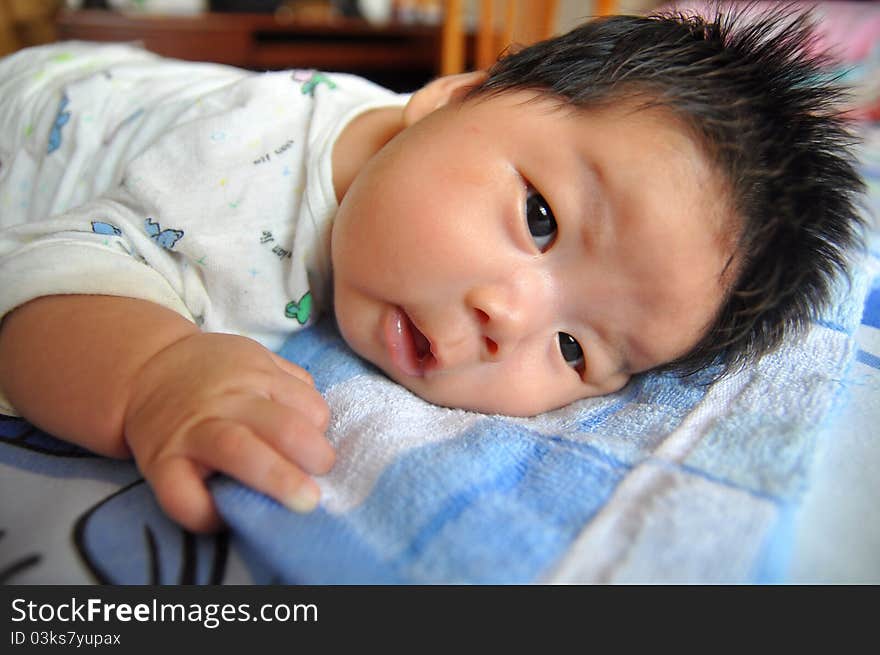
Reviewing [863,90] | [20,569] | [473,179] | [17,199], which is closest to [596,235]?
[473,179]

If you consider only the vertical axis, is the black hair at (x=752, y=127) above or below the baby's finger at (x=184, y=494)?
above

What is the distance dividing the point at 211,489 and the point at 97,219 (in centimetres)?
Answer: 40

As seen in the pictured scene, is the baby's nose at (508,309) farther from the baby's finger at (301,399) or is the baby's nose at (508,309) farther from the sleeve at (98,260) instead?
the sleeve at (98,260)

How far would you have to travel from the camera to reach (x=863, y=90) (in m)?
1.84

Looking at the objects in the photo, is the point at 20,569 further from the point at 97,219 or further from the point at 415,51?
the point at 415,51

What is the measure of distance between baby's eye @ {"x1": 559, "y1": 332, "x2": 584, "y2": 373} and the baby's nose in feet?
0.18

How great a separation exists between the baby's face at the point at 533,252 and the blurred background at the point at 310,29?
5.03ft

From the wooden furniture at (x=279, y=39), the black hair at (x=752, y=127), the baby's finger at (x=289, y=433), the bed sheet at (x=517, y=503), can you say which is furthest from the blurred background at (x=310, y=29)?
the baby's finger at (x=289, y=433)

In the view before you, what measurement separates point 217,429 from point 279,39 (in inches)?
100

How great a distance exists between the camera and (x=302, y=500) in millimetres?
400

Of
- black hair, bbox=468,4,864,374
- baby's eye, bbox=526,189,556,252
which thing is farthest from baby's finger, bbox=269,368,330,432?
black hair, bbox=468,4,864,374

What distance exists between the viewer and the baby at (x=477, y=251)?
488 millimetres

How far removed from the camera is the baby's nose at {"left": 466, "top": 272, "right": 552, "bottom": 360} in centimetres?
55

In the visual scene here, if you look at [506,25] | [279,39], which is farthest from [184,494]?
[279,39]
